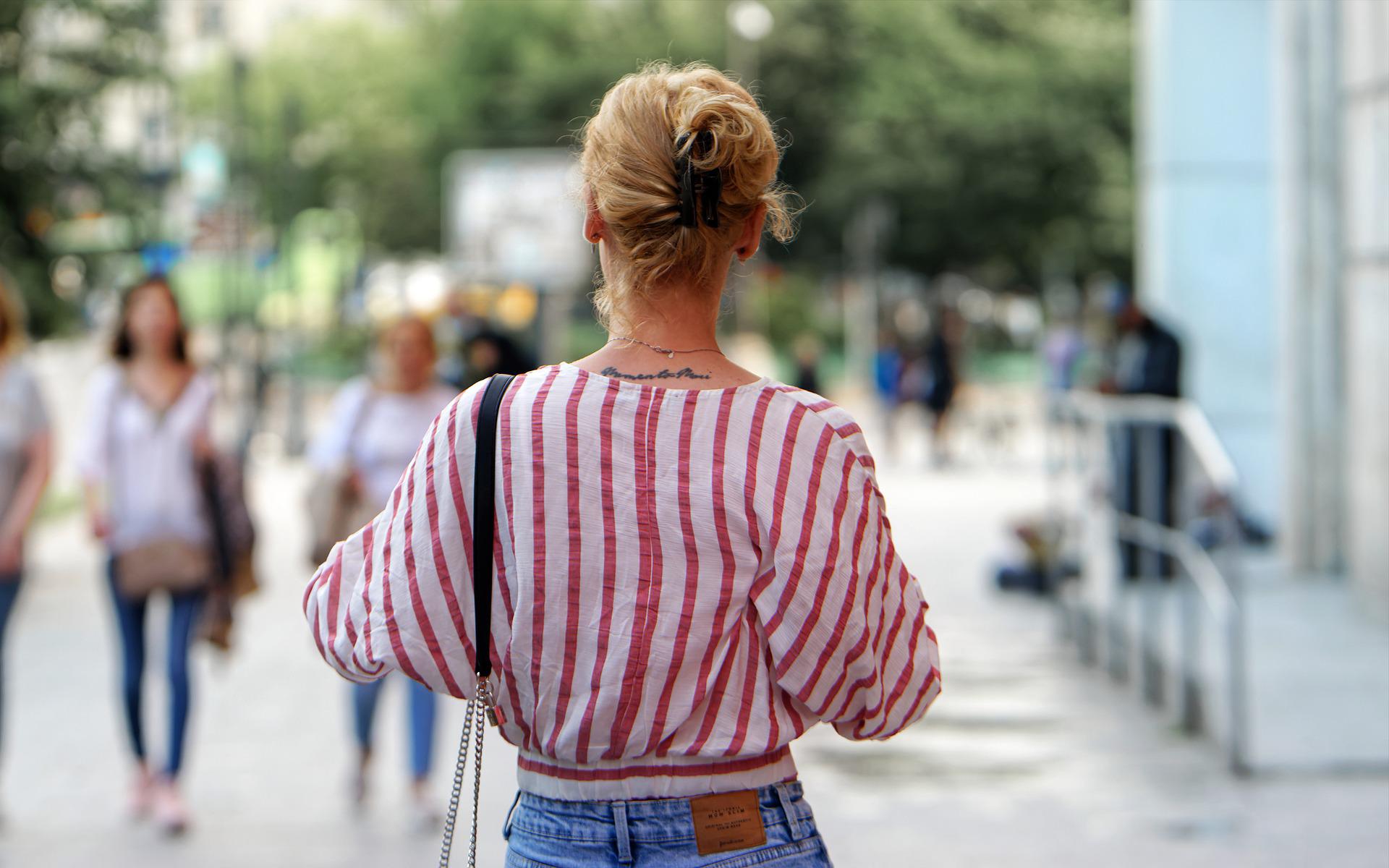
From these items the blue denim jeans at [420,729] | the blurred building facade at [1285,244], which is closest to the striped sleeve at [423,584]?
the blue denim jeans at [420,729]

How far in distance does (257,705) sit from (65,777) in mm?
1571

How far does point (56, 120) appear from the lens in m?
13.6

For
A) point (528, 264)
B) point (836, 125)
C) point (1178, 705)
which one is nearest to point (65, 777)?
point (1178, 705)

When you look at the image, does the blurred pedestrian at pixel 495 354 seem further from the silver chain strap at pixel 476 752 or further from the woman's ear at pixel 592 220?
Result: the woman's ear at pixel 592 220

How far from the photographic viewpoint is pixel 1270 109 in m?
13.5

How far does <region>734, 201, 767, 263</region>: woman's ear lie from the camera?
214 cm

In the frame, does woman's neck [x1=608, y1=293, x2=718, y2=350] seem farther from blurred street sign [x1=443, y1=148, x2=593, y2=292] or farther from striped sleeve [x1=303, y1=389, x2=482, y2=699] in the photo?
blurred street sign [x1=443, y1=148, x2=593, y2=292]

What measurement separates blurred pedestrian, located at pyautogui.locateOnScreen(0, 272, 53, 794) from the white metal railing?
12.7ft

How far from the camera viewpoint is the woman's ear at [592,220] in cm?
213

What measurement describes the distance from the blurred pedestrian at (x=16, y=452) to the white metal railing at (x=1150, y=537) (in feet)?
12.7

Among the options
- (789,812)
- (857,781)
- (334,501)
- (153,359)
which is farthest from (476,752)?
(857,781)

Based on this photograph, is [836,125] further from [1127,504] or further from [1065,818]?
[1065,818]

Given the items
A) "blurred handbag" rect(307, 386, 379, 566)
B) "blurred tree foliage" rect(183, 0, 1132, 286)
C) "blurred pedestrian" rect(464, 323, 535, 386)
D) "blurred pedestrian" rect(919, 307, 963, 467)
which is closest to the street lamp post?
"blurred tree foliage" rect(183, 0, 1132, 286)

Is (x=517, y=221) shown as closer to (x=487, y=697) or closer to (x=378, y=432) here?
(x=378, y=432)
